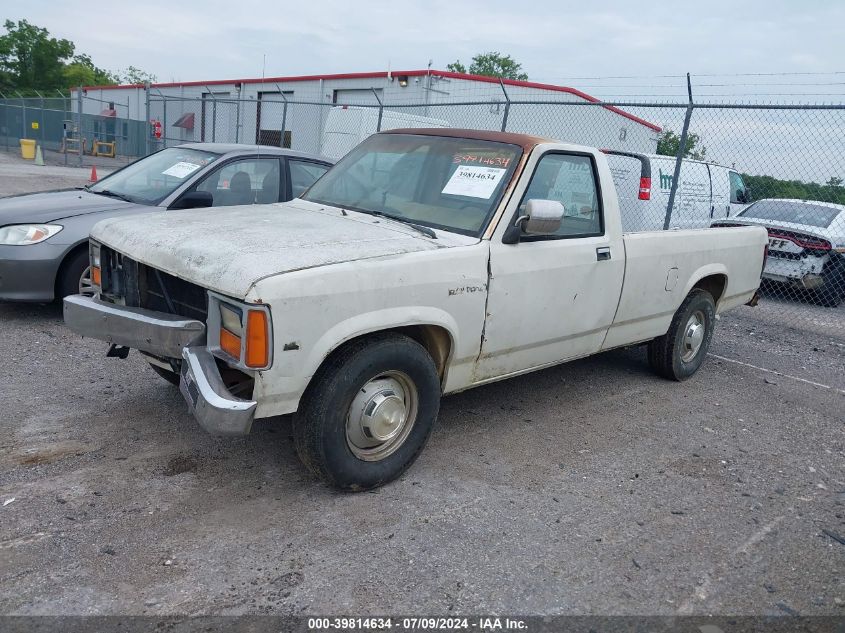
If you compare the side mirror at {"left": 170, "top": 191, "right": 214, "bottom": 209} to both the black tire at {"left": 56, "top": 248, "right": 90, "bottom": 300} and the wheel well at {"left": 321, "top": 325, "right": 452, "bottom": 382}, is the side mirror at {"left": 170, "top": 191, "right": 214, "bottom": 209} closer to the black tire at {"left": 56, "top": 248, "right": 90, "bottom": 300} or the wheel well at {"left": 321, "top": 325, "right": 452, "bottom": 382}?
the black tire at {"left": 56, "top": 248, "right": 90, "bottom": 300}

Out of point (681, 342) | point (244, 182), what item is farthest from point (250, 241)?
point (681, 342)

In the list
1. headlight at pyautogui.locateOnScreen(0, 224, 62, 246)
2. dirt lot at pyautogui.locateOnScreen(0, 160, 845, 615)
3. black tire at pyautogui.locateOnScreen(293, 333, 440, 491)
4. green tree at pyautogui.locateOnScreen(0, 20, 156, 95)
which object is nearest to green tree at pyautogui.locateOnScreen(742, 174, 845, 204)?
dirt lot at pyautogui.locateOnScreen(0, 160, 845, 615)

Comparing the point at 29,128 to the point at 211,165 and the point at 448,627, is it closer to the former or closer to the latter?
the point at 211,165

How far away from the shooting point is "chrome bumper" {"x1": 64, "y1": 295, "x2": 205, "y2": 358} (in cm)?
342

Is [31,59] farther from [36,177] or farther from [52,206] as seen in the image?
[52,206]

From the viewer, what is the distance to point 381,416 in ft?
12.0

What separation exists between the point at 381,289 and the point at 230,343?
0.74 metres

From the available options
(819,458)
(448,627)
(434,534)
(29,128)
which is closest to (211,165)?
(434,534)

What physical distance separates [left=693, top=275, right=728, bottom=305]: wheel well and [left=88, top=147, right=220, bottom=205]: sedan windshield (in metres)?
4.43

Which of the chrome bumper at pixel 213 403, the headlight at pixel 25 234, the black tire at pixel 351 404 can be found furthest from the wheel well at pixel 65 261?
the black tire at pixel 351 404

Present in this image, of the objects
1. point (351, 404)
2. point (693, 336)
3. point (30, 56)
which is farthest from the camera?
point (30, 56)

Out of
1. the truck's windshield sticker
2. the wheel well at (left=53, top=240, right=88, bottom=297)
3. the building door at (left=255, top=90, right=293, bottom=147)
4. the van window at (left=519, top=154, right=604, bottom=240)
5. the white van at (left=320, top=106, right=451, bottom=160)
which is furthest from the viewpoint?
the building door at (left=255, top=90, right=293, bottom=147)

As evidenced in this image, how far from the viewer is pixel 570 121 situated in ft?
74.6

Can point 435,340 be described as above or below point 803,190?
below
